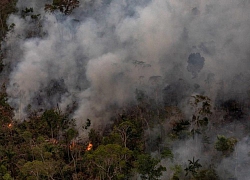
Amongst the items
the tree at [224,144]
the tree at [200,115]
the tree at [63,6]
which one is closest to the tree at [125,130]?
the tree at [200,115]

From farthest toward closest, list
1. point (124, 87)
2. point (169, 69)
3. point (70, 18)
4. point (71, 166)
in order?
point (70, 18), point (169, 69), point (124, 87), point (71, 166)

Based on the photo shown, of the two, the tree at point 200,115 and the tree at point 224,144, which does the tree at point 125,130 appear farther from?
the tree at point 224,144

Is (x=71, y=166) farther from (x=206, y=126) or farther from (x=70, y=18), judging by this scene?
(x=70, y=18)

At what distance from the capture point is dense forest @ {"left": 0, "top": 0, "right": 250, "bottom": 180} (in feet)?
186

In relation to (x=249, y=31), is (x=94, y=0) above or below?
above

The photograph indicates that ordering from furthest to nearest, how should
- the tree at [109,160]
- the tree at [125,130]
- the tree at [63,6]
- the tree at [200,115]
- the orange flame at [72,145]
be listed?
the tree at [63,6], the tree at [200,115], the orange flame at [72,145], the tree at [125,130], the tree at [109,160]

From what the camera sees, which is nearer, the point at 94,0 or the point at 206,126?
the point at 206,126

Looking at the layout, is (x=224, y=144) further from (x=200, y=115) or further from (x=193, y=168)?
(x=200, y=115)

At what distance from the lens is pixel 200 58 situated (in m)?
73.9

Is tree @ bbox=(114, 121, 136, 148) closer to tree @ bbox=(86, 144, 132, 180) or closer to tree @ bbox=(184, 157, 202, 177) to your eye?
tree @ bbox=(86, 144, 132, 180)

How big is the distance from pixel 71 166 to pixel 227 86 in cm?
3297

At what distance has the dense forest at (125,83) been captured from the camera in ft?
186

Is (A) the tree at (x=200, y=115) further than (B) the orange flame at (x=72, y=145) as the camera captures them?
Yes

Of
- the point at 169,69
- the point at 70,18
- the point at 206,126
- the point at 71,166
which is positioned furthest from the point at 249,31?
the point at 71,166
